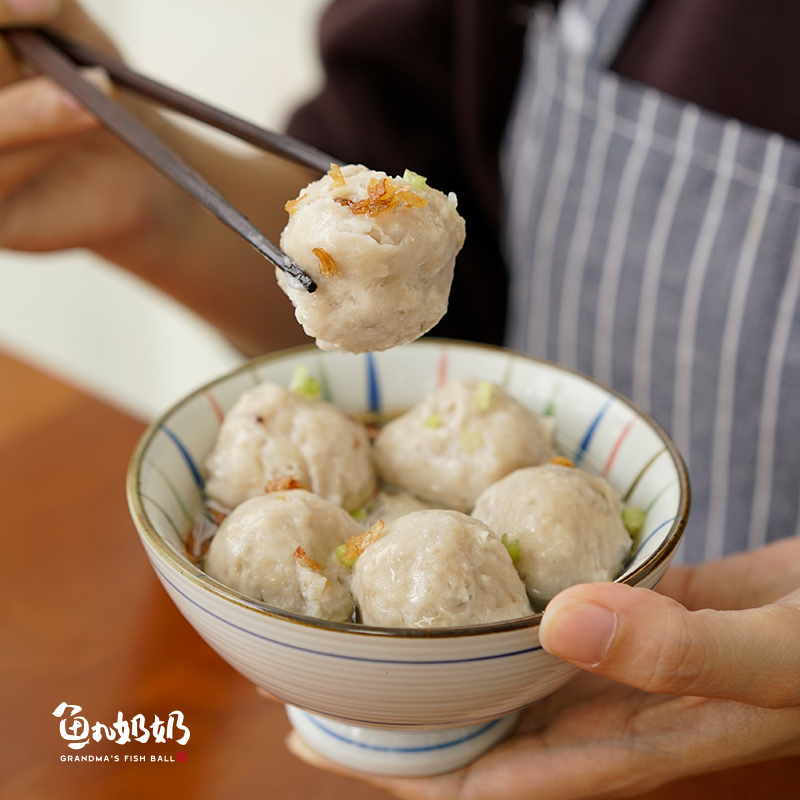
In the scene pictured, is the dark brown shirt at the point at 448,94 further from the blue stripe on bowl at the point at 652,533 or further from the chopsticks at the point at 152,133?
the blue stripe on bowl at the point at 652,533

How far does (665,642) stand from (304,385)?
0.70m

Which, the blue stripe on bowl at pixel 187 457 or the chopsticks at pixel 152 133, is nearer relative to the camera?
the chopsticks at pixel 152 133


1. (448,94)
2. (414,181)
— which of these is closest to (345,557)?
(414,181)

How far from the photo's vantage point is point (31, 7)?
1339 millimetres

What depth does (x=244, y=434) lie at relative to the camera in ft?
3.74

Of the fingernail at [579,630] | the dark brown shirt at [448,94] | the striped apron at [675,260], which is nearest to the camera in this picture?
the fingernail at [579,630]

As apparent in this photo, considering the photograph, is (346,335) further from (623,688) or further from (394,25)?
(394,25)

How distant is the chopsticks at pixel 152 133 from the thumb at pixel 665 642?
1.40 feet

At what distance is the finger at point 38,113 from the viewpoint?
1337 mm

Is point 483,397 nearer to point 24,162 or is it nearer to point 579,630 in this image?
point 579,630

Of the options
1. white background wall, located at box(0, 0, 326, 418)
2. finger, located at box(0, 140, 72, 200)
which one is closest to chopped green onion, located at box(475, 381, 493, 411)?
finger, located at box(0, 140, 72, 200)

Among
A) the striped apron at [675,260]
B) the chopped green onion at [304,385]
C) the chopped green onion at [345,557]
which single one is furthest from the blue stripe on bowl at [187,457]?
the striped apron at [675,260]

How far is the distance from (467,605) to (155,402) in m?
3.74

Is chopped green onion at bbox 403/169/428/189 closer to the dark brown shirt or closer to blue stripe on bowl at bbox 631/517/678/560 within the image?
blue stripe on bowl at bbox 631/517/678/560
